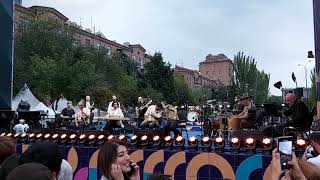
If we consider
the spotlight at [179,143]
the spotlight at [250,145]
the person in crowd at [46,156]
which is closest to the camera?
the person in crowd at [46,156]

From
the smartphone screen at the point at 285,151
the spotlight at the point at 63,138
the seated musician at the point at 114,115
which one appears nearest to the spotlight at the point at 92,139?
the spotlight at the point at 63,138

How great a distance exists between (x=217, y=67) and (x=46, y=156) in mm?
137027

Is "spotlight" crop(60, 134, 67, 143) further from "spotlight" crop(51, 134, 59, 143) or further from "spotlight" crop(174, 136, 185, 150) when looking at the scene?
"spotlight" crop(174, 136, 185, 150)

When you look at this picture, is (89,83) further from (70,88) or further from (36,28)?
(36,28)

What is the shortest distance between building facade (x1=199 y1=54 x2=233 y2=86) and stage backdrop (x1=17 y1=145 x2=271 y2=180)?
413 ft

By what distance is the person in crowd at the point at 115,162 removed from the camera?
4139mm

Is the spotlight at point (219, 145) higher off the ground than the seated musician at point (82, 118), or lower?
lower

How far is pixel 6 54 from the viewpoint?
15.0 meters

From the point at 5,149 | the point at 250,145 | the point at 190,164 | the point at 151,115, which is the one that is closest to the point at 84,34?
the point at 151,115

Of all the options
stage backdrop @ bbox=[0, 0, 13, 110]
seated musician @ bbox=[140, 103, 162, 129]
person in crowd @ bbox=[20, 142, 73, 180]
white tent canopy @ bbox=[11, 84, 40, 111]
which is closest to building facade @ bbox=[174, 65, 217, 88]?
white tent canopy @ bbox=[11, 84, 40, 111]

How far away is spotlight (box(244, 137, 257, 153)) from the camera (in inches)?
327

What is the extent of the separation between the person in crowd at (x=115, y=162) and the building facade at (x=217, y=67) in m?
131

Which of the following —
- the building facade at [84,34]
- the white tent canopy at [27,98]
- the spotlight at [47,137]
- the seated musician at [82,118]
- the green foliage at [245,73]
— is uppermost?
the building facade at [84,34]

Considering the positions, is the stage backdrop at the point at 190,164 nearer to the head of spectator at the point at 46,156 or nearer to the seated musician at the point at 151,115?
the head of spectator at the point at 46,156
